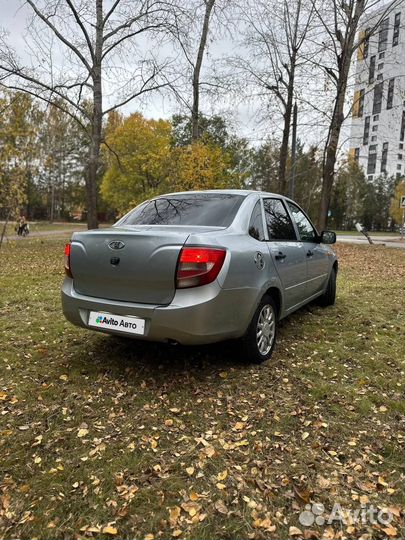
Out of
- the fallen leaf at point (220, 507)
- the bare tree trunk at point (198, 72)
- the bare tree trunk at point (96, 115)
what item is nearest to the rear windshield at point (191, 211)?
the fallen leaf at point (220, 507)

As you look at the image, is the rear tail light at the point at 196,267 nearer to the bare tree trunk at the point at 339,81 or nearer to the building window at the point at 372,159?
the bare tree trunk at the point at 339,81

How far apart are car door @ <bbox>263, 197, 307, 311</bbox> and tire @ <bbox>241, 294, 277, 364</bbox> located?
1.17 feet

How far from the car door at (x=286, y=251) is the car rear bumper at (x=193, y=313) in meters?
0.84

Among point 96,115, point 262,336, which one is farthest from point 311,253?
point 96,115

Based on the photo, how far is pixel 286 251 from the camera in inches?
167

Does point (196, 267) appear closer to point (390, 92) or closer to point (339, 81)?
point (339, 81)

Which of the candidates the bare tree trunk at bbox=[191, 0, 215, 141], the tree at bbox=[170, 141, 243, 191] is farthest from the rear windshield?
the bare tree trunk at bbox=[191, 0, 215, 141]

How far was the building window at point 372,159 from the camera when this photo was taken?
60481 mm

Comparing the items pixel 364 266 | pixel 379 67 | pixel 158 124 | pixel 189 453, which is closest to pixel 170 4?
pixel 364 266

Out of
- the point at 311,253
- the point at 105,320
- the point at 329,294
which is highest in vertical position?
the point at 311,253

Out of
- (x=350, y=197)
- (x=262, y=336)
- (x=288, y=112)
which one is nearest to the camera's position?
(x=262, y=336)

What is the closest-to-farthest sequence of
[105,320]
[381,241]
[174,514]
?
[174,514], [105,320], [381,241]

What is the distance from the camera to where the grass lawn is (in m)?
2.01

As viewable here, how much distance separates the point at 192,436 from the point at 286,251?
7.43 ft
